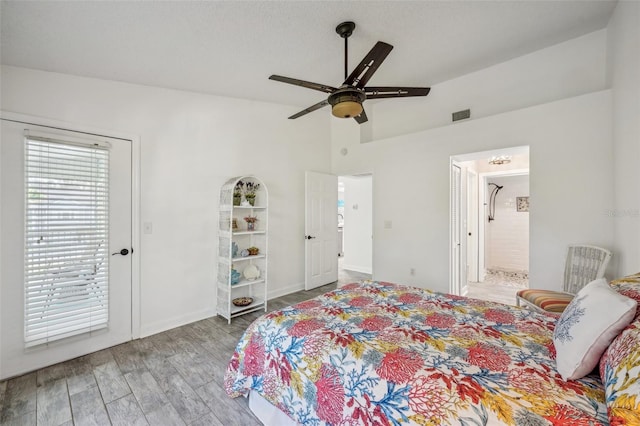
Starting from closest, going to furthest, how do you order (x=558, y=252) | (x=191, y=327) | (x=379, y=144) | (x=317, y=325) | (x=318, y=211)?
(x=317, y=325) → (x=558, y=252) → (x=191, y=327) → (x=379, y=144) → (x=318, y=211)

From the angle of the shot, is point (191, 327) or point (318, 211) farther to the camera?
point (318, 211)

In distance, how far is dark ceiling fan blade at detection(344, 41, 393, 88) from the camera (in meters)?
1.84

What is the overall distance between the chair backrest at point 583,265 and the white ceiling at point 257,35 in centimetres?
219

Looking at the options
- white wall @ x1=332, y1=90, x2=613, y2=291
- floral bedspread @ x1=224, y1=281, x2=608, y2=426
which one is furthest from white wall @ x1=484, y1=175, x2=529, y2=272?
floral bedspread @ x1=224, y1=281, x2=608, y2=426

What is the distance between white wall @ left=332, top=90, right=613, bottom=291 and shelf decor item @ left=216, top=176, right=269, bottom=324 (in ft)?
5.95

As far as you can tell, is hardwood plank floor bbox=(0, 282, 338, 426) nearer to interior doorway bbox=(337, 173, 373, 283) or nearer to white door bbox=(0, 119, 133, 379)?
white door bbox=(0, 119, 133, 379)

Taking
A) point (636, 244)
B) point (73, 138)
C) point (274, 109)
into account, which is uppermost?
point (274, 109)

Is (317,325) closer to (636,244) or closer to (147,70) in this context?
(636,244)

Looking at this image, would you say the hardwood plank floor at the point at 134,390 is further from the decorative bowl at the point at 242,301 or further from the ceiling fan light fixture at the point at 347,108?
the ceiling fan light fixture at the point at 347,108

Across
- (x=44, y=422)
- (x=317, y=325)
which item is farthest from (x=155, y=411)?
(x=317, y=325)

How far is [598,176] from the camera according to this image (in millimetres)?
2709

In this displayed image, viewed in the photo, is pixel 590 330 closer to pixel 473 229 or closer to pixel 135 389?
pixel 135 389

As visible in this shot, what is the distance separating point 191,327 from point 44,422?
4.69 ft

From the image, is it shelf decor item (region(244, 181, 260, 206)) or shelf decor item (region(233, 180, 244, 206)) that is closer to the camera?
shelf decor item (region(233, 180, 244, 206))
